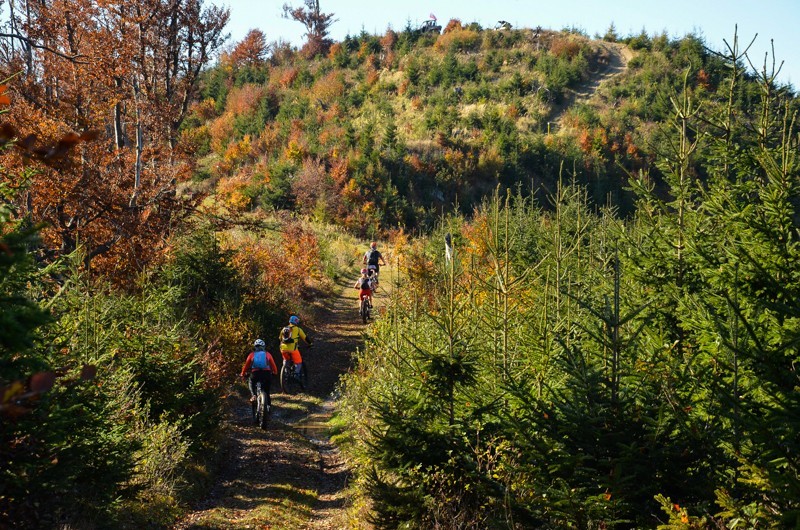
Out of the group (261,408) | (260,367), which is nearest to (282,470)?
(261,408)

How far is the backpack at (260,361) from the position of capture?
12.2m

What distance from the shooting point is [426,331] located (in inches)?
386

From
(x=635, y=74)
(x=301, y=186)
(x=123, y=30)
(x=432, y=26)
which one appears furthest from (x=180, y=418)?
(x=432, y=26)

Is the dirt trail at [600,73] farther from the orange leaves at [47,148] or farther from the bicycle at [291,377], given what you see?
the orange leaves at [47,148]

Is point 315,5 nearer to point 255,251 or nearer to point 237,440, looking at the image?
point 255,251

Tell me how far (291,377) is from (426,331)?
596cm

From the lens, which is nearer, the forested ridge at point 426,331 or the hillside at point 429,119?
the forested ridge at point 426,331

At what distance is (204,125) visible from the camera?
50469 mm

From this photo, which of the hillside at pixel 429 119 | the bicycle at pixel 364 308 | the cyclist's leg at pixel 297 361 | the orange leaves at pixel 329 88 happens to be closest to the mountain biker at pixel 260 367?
the cyclist's leg at pixel 297 361

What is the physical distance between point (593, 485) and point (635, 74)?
57341mm

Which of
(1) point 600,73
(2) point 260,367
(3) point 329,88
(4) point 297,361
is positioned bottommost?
(4) point 297,361

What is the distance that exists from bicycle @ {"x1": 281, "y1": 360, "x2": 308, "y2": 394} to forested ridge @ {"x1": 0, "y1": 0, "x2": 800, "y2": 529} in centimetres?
116

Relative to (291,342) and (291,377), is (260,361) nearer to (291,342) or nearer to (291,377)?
(291,342)

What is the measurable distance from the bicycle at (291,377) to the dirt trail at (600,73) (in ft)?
135
